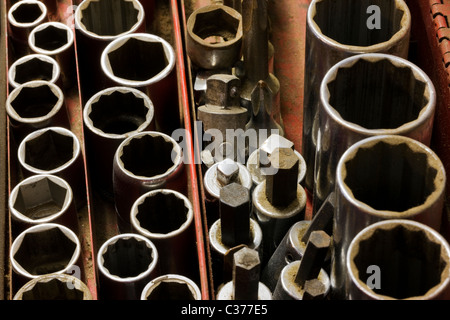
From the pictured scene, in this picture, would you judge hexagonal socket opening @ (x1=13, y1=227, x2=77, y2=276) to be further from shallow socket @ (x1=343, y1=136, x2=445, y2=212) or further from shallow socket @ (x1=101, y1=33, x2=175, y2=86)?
shallow socket @ (x1=343, y1=136, x2=445, y2=212)

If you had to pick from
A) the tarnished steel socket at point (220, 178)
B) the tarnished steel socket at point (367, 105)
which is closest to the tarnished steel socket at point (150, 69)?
the tarnished steel socket at point (220, 178)

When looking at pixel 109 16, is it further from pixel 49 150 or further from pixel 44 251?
pixel 44 251

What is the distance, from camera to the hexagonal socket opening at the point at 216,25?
2344 millimetres

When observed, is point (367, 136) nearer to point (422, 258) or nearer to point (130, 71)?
point (422, 258)

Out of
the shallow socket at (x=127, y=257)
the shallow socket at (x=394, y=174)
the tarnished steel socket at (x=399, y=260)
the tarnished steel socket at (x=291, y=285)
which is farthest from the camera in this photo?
the shallow socket at (x=127, y=257)

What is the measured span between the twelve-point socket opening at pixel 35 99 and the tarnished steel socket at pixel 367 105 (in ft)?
2.34

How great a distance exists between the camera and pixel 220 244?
1.91 meters

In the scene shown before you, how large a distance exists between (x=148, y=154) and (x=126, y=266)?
29 centimetres

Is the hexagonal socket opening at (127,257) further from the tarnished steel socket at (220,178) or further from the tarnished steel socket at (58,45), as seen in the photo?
the tarnished steel socket at (58,45)

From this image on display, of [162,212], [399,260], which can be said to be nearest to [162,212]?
[162,212]

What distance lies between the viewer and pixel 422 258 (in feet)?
5.10

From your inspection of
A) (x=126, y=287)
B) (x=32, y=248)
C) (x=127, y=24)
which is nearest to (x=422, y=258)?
(x=126, y=287)

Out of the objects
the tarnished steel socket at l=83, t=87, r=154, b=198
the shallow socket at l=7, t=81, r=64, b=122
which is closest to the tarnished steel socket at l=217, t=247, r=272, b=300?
the tarnished steel socket at l=83, t=87, r=154, b=198
